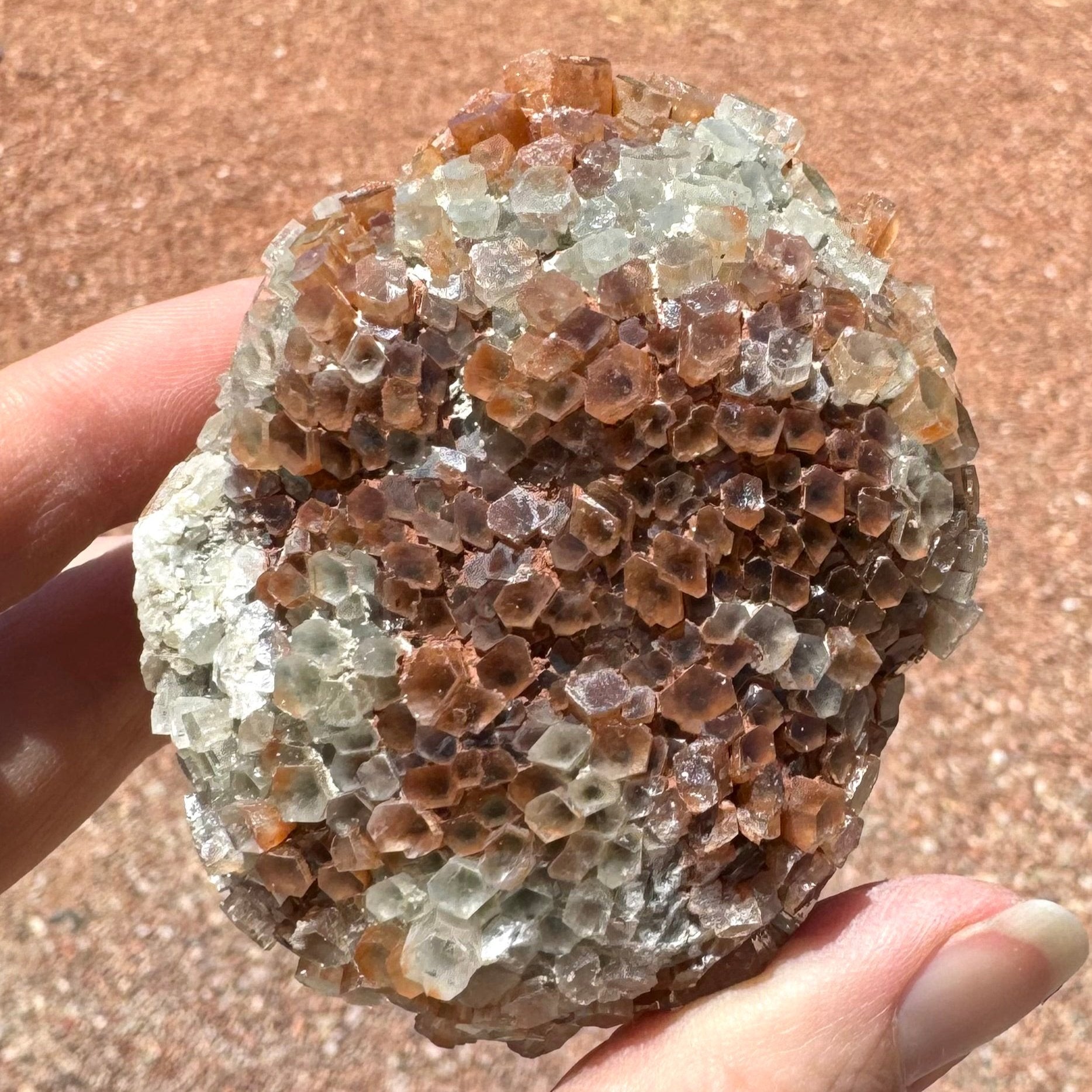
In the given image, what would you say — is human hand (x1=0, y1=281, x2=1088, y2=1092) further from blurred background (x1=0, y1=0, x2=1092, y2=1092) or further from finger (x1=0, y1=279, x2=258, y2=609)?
blurred background (x1=0, y1=0, x2=1092, y2=1092)

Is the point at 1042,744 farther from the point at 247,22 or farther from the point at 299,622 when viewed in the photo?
the point at 247,22

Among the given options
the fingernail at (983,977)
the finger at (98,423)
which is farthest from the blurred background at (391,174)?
the fingernail at (983,977)

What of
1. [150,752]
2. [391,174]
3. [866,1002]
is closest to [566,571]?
[866,1002]

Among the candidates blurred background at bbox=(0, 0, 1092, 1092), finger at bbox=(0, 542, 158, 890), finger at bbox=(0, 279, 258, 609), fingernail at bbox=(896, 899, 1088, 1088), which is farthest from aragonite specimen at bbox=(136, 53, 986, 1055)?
blurred background at bbox=(0, 0, 1092, 1092)

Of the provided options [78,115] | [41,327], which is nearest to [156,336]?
[41,327]

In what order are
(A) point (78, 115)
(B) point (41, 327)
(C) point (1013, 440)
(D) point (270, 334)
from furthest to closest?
(A) point (78, 115) → (B) point (41, 327) → (C) point (1013, 440) → (D) point (270, 334)
